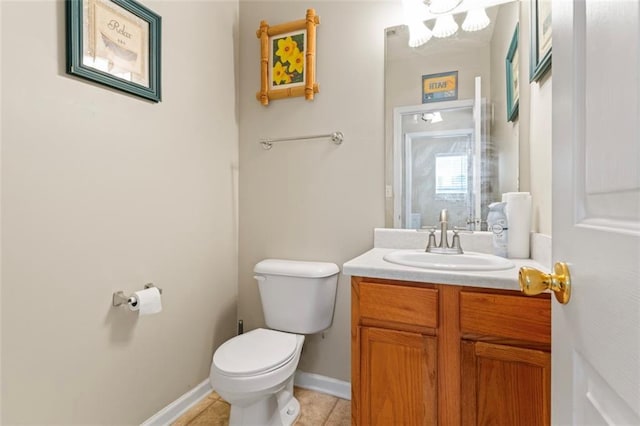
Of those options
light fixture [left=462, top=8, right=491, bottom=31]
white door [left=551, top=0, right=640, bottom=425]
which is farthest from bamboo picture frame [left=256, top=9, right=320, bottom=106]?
white door [left=551, top=0, right=640, bottom=425]

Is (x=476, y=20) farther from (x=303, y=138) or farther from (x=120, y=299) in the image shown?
(x=120, y=299)

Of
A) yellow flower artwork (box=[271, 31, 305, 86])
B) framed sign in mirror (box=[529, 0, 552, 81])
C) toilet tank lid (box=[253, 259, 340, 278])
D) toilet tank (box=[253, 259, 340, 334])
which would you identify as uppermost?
yellow flower artwork (box=[271, 31, 305, 86])

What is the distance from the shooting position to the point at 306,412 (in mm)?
1625

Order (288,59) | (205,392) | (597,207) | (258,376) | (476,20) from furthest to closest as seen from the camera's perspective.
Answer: (288,59)
(205,392)
(476,20)
(258,376)
(597,207)

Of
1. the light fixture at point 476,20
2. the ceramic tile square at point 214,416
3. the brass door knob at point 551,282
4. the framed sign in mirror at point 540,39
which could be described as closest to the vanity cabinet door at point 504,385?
the brass door knob at point 551,282

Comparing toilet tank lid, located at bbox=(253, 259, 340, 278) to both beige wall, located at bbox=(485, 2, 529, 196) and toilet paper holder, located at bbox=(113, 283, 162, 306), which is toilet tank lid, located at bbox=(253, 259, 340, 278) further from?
beige wall, located at bbox=(485, 2, 529, 196)

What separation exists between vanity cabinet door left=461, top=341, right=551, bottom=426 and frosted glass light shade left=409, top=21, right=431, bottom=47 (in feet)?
4.61

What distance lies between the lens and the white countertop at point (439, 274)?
994 millimetres

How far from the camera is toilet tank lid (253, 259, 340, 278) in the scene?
1625 millimetres

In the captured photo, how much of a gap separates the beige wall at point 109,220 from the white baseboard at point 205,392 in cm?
4

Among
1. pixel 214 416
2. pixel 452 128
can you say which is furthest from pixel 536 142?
pixel 214 416

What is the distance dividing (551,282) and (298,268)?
1242 mm

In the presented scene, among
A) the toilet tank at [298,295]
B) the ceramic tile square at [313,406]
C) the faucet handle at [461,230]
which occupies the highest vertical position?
the faucet handle at [461,230]

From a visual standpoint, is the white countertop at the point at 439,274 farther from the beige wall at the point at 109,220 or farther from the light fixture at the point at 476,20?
the light fixture at the point at 476,20
